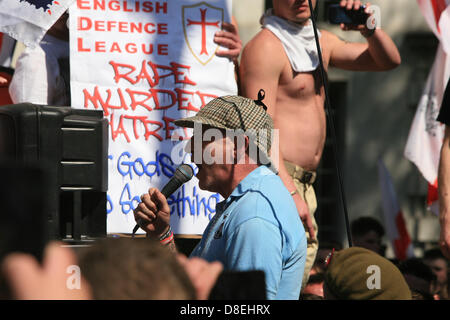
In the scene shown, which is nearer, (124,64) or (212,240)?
(212,240)

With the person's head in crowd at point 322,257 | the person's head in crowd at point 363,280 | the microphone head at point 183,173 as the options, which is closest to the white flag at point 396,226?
the person's head in crowd at point 322,257

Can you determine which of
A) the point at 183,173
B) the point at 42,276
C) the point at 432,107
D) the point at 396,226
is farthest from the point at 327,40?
the point at 42,276

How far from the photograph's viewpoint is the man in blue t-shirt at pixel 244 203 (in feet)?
7.91

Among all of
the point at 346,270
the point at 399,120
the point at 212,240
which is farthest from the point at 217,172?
the point at 399,120

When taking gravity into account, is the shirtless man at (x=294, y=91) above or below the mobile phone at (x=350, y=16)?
A: below

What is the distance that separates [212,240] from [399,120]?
8115mm

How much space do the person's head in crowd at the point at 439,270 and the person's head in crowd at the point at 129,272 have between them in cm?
474

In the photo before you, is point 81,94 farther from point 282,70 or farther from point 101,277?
point 101,277

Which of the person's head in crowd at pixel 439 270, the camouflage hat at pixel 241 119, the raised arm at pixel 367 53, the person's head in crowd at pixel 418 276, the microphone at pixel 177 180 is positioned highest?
the raised arm at pixel 367 53

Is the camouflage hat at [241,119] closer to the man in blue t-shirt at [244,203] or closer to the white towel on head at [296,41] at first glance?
the man in blue t-shirt at [244,203]

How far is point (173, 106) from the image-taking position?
3932mm

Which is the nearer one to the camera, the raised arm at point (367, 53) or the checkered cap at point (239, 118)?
the checkered cap at point (239, 118)

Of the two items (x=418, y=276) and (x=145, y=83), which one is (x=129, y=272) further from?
(x=418, y=276)

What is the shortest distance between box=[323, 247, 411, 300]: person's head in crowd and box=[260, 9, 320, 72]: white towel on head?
75.2 inches
